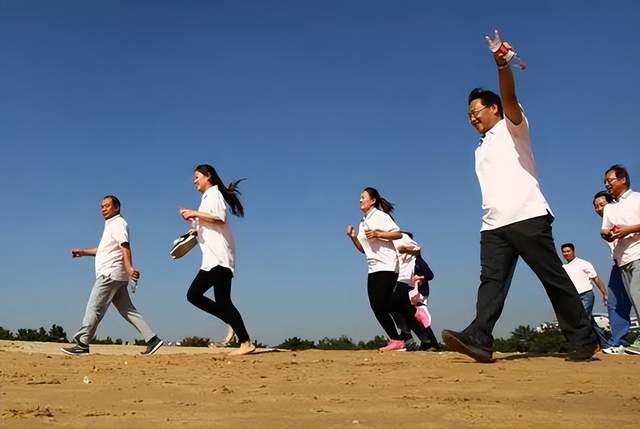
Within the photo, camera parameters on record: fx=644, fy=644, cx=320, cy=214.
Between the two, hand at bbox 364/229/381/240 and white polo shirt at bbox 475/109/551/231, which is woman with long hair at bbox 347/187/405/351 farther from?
white polo shirt at bbox 475/109/551/231

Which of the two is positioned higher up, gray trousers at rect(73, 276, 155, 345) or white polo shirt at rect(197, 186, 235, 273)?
white polo shirt at rect(197, 186, 235, 273)

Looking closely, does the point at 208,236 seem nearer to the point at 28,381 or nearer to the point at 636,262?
the point at 28,381

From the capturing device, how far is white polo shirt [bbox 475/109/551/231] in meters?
5.49

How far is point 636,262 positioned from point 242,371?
14.6 ft

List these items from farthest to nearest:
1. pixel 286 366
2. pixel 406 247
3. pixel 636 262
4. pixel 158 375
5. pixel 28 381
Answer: pixel 406 247 < pixel 636 262 < pixel 286 366 < pixel 158 375 < pixel 28 381

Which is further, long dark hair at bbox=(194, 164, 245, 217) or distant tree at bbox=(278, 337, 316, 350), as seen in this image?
distant tree at bbox=(278, 337, 316, 350)

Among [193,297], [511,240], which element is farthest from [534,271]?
[193,297]

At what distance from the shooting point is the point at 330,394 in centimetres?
390

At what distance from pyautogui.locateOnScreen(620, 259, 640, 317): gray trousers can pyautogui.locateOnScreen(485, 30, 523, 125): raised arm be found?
104 inches

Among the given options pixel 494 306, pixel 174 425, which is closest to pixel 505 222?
pixel 494 306

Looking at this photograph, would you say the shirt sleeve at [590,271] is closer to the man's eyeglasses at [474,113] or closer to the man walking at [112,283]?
the man's eyeglasses at [474,113]

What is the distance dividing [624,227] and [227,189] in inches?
185

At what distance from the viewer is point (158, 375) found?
16.9 ft

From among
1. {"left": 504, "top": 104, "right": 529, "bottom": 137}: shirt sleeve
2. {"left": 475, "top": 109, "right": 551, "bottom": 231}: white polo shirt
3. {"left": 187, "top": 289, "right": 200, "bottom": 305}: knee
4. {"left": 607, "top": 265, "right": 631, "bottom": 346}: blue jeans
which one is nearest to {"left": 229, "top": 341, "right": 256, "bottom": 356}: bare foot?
{"left": 187, "top": 289, "right": 200, "bottom": 305}: knee
